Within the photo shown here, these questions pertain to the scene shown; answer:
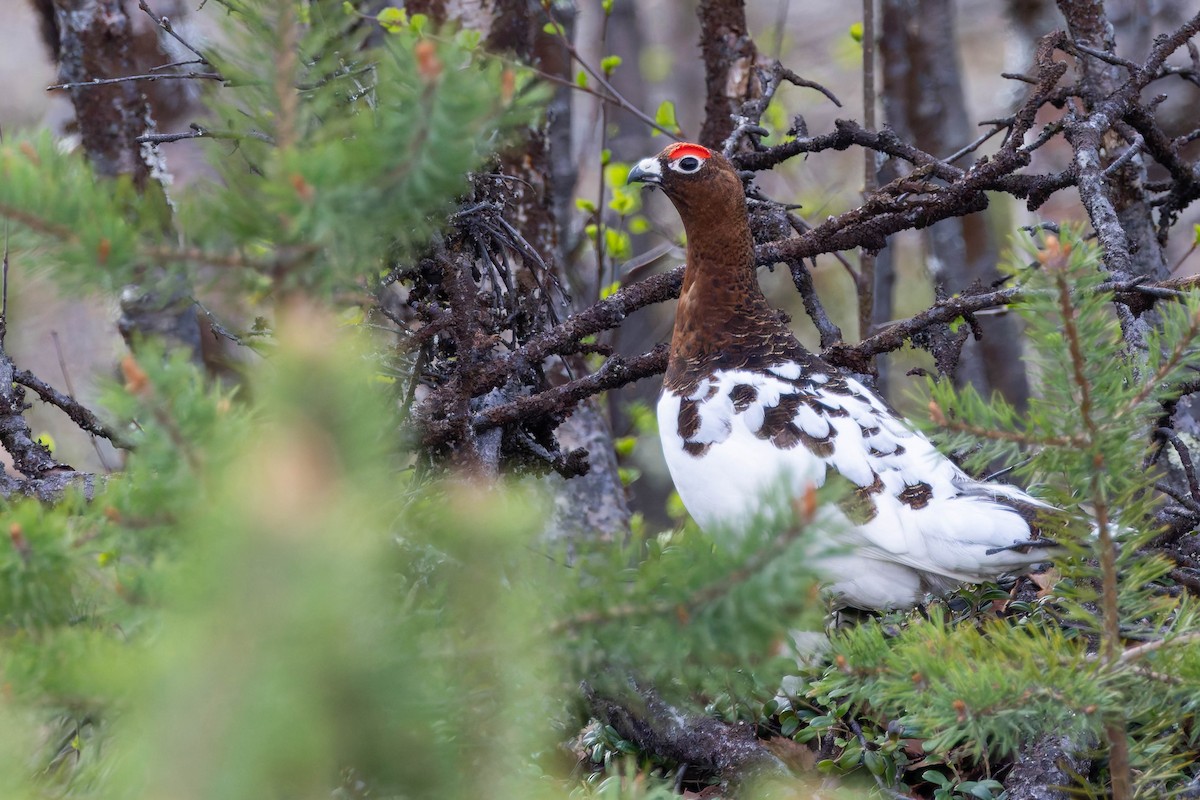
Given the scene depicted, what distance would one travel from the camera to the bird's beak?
12.1ft

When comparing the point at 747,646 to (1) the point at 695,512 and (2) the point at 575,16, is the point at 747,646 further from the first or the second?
(2) the point at 575,16

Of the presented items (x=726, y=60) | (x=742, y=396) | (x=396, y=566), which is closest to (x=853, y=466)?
(x=742, y=396)

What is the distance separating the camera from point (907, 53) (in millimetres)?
6555

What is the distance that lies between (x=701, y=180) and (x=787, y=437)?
99 centimetres

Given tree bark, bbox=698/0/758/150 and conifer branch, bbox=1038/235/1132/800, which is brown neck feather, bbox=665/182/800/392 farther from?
conifer branch, bbox=1038/235/1132/800

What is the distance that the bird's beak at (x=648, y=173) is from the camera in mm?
3701

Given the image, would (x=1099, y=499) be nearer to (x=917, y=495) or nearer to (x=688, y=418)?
(x=917, y=495)

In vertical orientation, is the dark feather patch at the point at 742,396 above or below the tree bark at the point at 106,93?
below

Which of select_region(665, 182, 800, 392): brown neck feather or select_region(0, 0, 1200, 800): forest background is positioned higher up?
select_region(665, 182, 800, 392): brown neck feather

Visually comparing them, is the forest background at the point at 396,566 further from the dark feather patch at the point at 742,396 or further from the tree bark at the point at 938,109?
the tree bark at the point at 938,109

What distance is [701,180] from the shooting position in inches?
141

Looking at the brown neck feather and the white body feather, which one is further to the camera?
the brown neck feather

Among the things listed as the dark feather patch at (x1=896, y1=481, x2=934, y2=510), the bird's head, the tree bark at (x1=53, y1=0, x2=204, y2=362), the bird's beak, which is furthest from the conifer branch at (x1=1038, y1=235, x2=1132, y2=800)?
the tree bark at (x1=53, y1=0, x2=204, y2=362)

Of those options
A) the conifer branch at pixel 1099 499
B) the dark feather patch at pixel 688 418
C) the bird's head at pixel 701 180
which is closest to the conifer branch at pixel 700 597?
the conifer branch at pixel 1099 499
